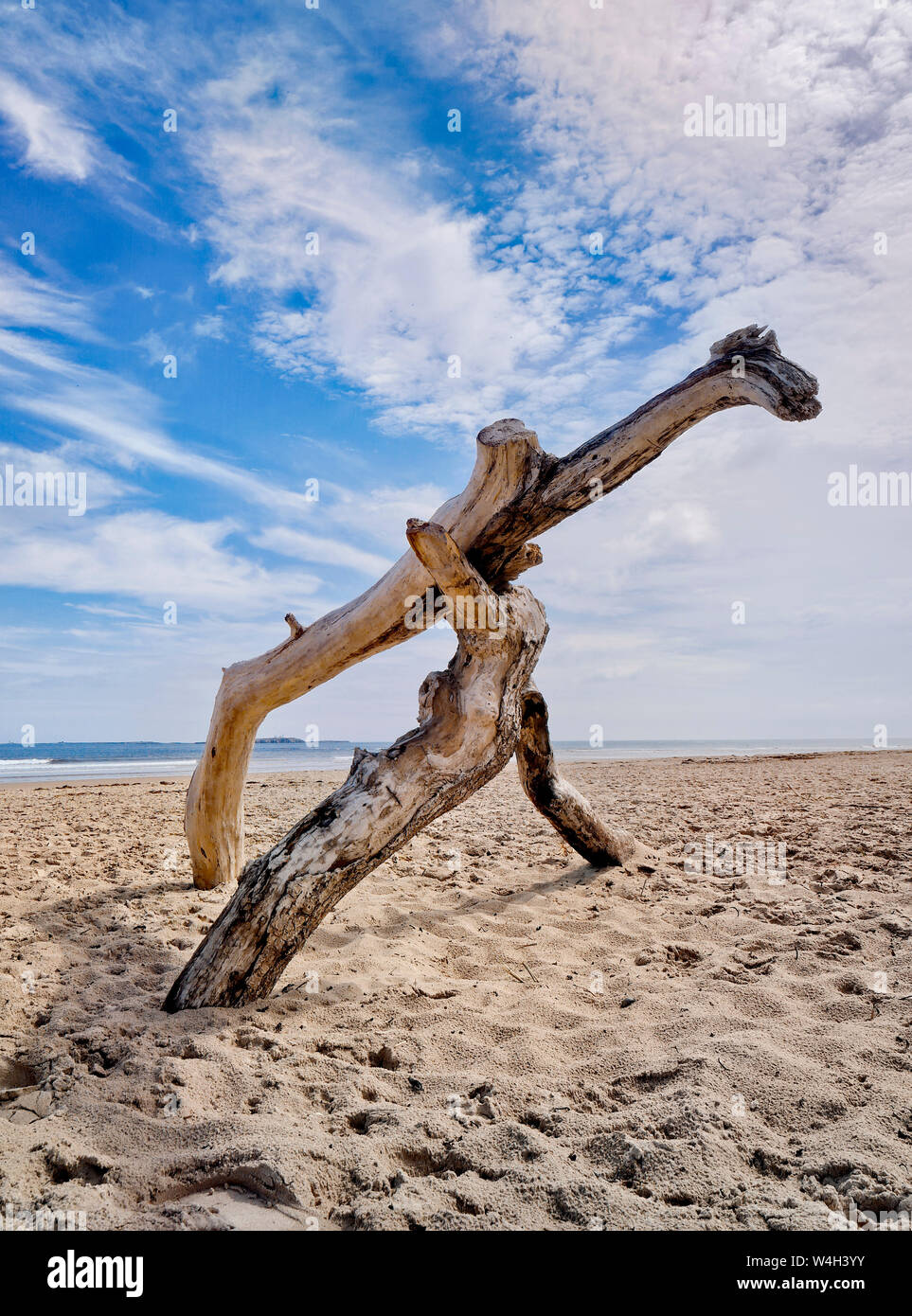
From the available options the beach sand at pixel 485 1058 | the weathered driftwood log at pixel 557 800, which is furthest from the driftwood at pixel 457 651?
the beach sand at pixel 485 1058

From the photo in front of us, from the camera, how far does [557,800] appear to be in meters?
4.88

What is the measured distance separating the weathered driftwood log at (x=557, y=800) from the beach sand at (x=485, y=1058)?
19 centimetres

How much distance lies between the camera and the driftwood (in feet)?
10.0

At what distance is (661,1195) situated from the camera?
1873 mm

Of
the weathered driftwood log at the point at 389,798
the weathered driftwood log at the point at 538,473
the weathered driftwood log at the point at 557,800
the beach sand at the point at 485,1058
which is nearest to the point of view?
the beach sand at the point at 485,1058

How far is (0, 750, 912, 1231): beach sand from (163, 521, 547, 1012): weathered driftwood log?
0.20m

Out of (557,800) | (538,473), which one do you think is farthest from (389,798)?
(557,800)

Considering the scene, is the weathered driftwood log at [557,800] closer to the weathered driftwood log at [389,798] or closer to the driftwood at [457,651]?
the driftwood at [457,651]

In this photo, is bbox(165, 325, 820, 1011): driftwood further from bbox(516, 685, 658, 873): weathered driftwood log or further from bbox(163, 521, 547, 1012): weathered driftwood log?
bbox(516, 685, 658, 873): weathered driftwood log

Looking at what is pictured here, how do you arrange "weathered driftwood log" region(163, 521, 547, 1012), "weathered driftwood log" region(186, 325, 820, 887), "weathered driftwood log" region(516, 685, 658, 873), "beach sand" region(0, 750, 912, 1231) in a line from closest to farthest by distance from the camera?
1. "beach sand" region(0, 750, 912, 1231)
2. "weathered driftwood log" region(163, 521, 547, 1012)
3. "weathered driftwood log" region(186, 325, 820, 887)
4. "weathered driftwood log" region(516, 685, 658, 873)

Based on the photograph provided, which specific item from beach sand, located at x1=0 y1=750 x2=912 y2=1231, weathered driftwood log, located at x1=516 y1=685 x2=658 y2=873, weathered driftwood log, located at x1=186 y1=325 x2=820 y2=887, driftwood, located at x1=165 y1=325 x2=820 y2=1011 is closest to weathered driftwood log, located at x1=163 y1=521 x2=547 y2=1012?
driftwood, located at x1=165 y1=325 x2=820 y2=1011

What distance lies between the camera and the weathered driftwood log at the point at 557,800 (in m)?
4.77
